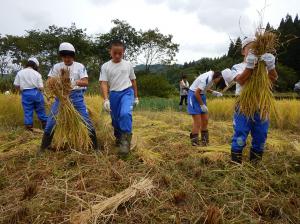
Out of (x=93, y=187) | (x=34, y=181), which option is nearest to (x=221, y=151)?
(x=93, y=187)

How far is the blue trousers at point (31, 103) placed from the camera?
6.75m

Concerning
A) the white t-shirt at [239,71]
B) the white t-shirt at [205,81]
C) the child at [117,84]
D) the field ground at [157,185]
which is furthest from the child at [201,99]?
the white t-shirt at [239,71]

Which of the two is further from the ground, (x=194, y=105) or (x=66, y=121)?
(x=194, y=105)

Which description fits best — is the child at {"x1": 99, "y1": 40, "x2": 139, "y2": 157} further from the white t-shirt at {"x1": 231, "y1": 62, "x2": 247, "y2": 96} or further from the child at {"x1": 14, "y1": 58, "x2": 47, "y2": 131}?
the child at {"x1": 14, "y1": 58, "x2": 47, "y2": 131}

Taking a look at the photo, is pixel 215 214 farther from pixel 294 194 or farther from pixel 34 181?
pixel 34 181

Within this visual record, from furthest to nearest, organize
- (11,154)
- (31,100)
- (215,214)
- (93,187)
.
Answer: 1. (31,100)
2. (11,154)
3. (93,187)
4. (215,214)

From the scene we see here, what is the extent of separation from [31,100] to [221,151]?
3.82 m

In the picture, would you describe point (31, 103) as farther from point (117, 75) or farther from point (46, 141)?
point (117, 75)

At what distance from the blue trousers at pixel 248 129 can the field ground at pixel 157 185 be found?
0.21 metres

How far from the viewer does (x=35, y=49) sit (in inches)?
1098

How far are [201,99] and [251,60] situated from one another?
179 centimetres

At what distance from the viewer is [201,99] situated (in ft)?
17.4

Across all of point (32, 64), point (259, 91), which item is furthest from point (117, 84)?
point (32, 64)

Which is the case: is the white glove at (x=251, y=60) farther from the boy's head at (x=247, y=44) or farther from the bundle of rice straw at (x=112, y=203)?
the bundle of rice straw at (x=112, y=203)
